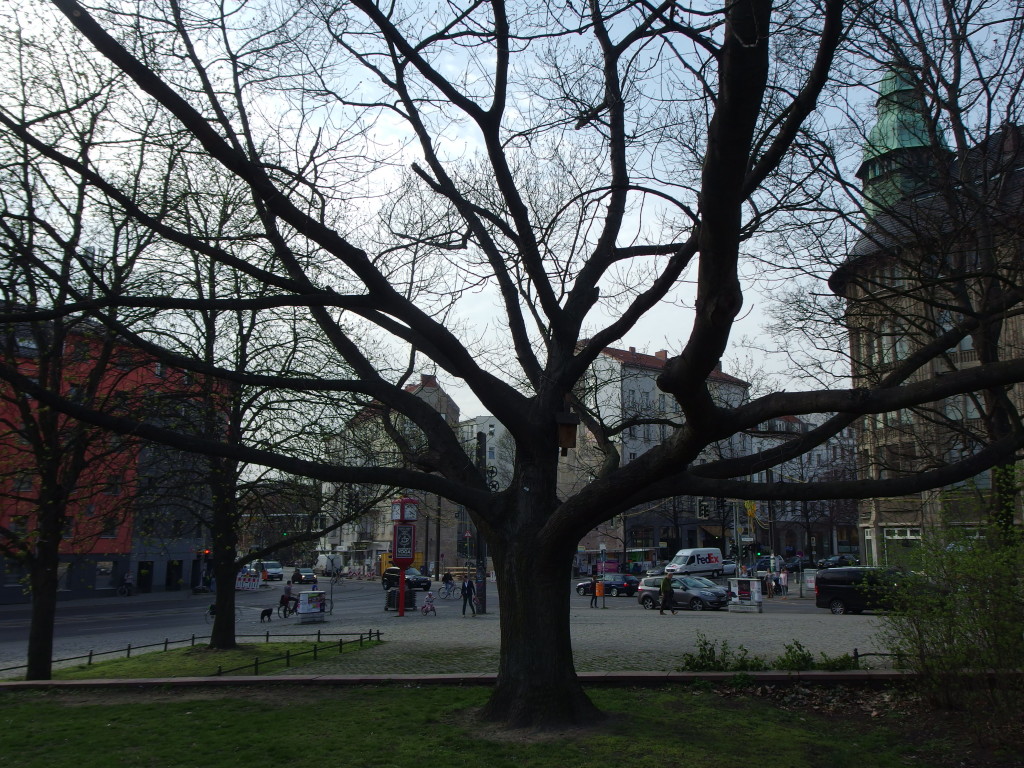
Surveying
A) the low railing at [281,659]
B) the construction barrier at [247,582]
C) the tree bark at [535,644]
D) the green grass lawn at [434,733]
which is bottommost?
the construction barrier at [247,582]

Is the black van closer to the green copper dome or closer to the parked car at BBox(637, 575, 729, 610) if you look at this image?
the parked car at BBox(637, 575, 729, 610)

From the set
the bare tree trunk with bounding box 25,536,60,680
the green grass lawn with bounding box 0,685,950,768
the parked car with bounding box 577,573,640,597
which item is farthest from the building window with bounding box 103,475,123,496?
the parked car with bounding box 577,573,640,597

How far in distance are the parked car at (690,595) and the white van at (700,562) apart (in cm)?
1870

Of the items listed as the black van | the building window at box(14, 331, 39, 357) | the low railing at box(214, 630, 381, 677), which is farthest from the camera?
the black van

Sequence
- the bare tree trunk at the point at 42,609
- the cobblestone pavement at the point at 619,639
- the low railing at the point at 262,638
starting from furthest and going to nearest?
the low railing at the point at 262,638, the cobblestone pavement at the point at 619,639, the bare tree trunk at the point at 42,609

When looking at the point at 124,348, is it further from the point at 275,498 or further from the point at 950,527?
the point at 950,527

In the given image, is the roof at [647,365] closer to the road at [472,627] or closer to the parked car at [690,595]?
the road at [472,627]

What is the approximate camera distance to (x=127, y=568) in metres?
49.3

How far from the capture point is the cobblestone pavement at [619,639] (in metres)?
14.3

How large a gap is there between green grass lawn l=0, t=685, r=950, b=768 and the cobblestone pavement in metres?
2.76

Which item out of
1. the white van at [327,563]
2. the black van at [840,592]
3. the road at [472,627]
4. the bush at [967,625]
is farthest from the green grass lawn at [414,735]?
the white van at [327,563]

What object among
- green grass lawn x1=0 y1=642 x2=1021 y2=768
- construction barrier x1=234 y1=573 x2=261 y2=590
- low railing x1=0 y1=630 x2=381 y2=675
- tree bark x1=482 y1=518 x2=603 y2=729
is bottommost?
construction barrier x1=234 y1=573 x2=261 y2=590

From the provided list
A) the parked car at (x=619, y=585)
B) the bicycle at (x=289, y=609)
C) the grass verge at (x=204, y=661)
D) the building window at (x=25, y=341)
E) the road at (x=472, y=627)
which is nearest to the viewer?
the building window at (x=25, y=341)

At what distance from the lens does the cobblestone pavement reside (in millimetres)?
14289
